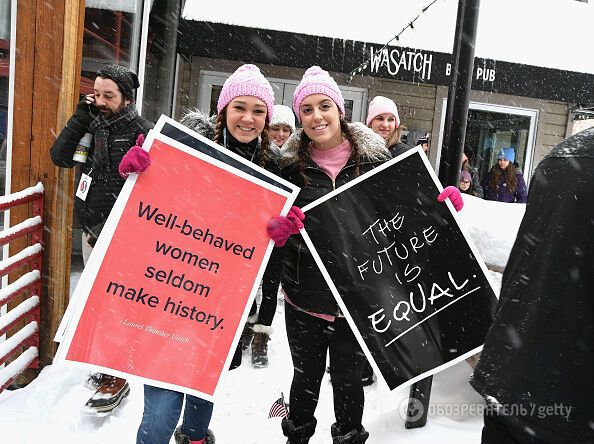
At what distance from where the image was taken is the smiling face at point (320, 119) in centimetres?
246

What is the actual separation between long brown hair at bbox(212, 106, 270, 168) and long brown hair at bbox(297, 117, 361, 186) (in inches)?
6.1

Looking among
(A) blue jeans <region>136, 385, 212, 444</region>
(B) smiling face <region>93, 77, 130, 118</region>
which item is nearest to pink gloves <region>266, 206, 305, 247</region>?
(A) blue jeans <region>136, 385, 212, 444</region>

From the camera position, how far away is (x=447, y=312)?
2.56m

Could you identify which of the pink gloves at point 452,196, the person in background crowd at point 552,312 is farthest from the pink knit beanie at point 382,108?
the person in background crowd at point 552,312

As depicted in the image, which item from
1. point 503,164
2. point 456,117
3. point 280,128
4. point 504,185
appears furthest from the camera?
point 503,164

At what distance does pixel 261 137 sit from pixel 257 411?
1916mm

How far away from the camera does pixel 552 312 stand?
3.16 feet

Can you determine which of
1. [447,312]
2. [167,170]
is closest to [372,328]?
[447,312]

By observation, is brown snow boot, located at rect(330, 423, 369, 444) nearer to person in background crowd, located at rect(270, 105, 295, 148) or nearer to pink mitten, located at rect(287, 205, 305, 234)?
pink mitten, located at rect(287, 205, 305, 234)

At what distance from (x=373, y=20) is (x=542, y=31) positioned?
3.22m

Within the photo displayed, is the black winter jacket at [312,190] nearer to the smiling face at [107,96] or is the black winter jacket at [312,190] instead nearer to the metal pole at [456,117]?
the metal pole at [456,117]

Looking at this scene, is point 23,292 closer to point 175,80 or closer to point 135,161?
point 135,161

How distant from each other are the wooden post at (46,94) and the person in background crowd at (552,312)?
321 centimetres

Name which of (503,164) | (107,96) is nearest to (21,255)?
(107,96)
